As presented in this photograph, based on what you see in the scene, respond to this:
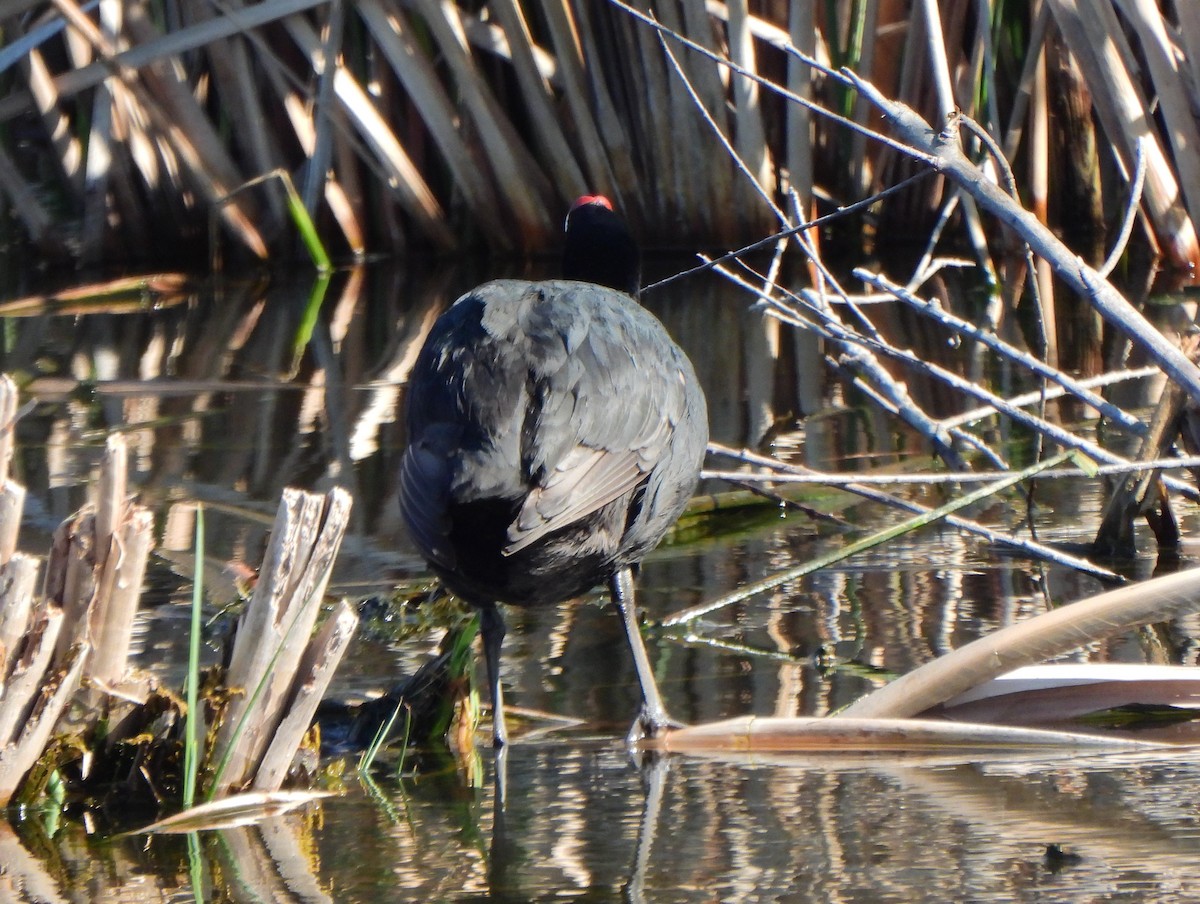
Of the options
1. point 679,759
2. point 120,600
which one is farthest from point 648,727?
point 120,600

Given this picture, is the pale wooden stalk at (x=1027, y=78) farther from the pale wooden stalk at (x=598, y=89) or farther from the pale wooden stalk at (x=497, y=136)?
the pale wooden stalk at (x=497, y=136)

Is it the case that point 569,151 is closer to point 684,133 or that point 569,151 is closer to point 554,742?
point 684,133

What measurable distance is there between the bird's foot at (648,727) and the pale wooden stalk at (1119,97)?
3.10m

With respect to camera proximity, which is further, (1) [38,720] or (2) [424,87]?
(2) [424,87]

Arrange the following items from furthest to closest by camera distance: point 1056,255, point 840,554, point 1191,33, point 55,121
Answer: point 55,121 < point 1191,33 < point 840,554 < point 1056,255

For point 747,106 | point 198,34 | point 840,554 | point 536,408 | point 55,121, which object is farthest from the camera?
point 55,121

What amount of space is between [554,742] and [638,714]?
117 mm

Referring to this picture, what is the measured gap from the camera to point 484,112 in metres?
6.23

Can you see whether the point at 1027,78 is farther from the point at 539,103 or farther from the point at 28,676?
the point at 28,676

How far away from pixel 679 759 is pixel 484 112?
4532 mm

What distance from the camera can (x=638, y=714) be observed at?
7.14 feet

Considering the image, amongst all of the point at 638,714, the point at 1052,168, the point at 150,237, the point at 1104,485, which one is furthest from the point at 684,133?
the point at 638,714

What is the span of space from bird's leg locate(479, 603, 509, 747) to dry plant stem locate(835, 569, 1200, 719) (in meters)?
0.44

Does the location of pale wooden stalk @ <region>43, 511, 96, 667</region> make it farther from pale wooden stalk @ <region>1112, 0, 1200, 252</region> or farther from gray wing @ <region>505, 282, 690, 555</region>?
pale wooden stalk @ <region>1112, 0, 1200, 252</region>
